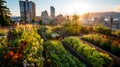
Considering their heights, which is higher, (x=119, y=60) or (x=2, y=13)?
(x=2, y=13)

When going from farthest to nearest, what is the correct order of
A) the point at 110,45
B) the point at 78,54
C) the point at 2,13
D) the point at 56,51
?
the point at 2,13
the point at 110,45
the point at 78,54
the point at 56,51

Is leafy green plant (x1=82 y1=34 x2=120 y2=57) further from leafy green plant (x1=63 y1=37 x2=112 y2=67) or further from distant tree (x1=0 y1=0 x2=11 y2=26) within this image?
distant tree (x1=0 y1=0 x2=11 y2=26)

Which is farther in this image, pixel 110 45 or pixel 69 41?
pixel 69 41

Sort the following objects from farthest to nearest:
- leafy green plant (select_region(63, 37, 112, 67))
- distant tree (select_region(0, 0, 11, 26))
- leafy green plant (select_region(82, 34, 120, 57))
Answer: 1. distant tree (select_region(0, 0, 11, 26))
2. leafy green plant (select_region(82, 34, 120, 57))
3. leafy green plant (select_region(63, 37, 112, 67))

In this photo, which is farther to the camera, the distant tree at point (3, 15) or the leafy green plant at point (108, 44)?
the distant tree at point (3, 15)

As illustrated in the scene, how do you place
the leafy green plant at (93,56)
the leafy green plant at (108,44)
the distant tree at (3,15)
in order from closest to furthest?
the leafy green plant at (93,56), the leafy green plant at (108,44), the distant tree at (3,15)

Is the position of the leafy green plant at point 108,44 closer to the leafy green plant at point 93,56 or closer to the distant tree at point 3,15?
the leafy green plant at point 93,56

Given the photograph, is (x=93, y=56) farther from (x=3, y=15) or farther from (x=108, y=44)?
(x=3, y=15)

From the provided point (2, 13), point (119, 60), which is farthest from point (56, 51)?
point (2, 13)

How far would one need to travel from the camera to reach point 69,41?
879cm

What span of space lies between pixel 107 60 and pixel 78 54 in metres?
1.57

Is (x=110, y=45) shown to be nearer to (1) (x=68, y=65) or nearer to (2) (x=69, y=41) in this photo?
(2) (x=69, y=41)

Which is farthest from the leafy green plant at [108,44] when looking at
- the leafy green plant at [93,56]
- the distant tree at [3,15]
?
the distant tree at [3,15]

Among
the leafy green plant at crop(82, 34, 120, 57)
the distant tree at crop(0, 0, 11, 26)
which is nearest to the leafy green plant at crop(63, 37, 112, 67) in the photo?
the leafy green plant at crop(82, 34, 120, 57)
